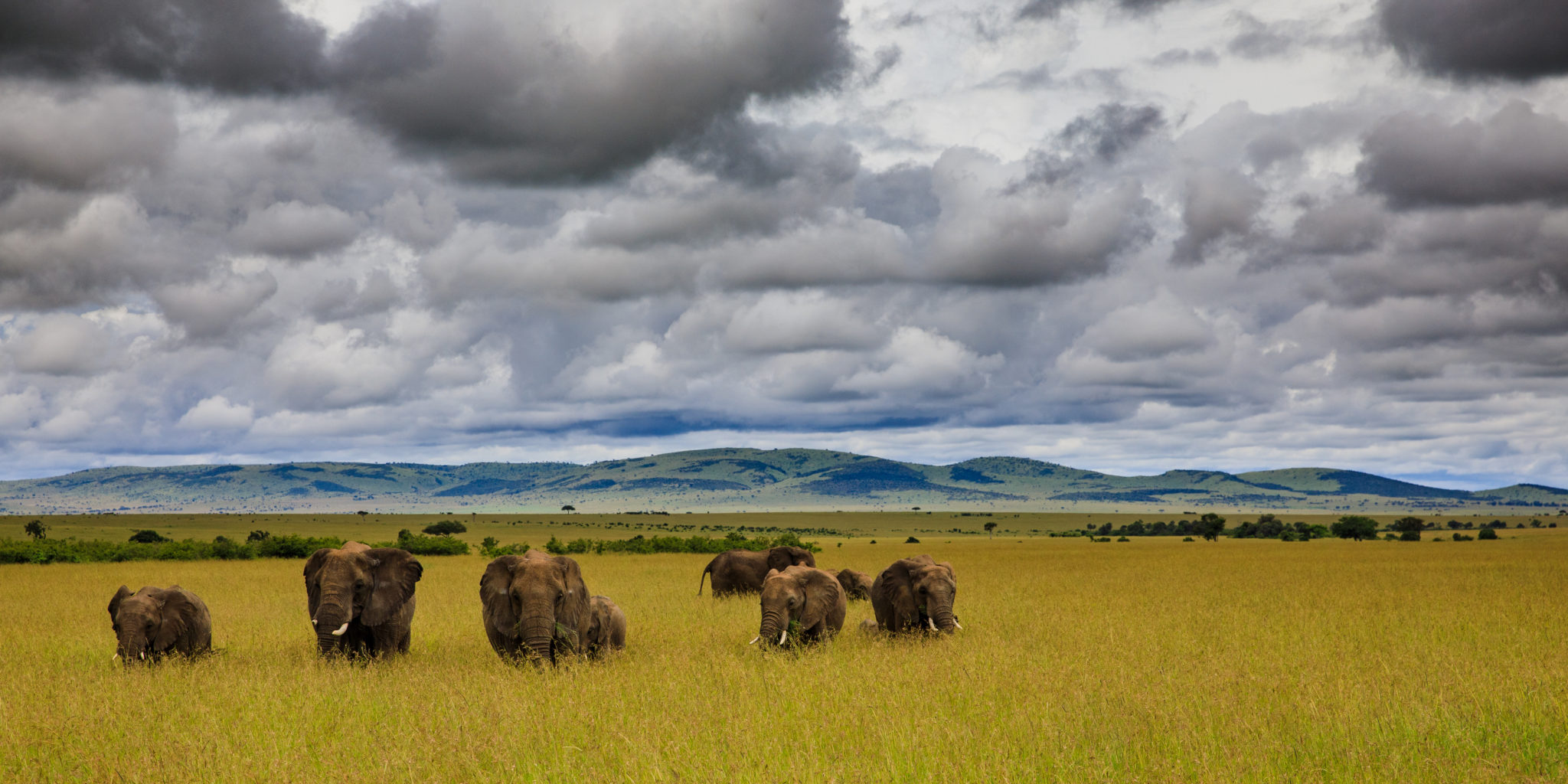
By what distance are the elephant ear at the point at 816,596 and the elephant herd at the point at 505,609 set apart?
0.02 meters

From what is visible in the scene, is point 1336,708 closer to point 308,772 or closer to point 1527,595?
point 308,772

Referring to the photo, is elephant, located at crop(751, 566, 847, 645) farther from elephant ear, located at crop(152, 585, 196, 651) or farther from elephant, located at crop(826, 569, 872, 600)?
elephant, located at crop(826, 569, 872, 600)

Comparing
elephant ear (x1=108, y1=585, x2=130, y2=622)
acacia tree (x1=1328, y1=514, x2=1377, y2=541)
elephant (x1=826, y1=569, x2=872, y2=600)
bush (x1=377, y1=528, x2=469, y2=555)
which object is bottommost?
bush (x1=377, y1=528, x2=469, y2=555)

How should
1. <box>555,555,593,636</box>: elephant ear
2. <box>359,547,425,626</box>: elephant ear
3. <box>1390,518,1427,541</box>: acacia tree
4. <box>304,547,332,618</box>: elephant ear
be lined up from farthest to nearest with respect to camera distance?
<box>1390,518,1427,541</box>: acacia tree, <box>304,547,332,618</box>: elephant ear, <box>359,547,425,626</box>: elephant ear, <box>555,555,593,636</box>: elephant ear

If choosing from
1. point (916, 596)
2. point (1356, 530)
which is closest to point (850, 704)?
point (916, 596)

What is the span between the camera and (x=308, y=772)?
978 centimetres

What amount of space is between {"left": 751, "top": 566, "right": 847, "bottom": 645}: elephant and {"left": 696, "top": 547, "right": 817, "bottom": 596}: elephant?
12939 millimetres

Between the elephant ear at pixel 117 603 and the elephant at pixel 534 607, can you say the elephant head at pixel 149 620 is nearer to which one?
the elephant ear at pixel 117 603

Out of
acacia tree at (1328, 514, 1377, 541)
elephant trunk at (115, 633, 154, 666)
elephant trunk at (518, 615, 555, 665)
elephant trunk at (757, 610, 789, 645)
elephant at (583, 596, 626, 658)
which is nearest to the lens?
elephant trunk at (518, 615, 555, 665)

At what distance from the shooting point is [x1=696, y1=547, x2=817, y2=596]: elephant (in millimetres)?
32781

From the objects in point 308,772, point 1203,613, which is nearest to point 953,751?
point 308,772

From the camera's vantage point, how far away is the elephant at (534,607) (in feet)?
49.8

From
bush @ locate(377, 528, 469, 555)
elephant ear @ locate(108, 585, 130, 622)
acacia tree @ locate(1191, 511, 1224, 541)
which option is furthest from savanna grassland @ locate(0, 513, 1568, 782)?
acacia tree @ locate(1191, 511, 1224, 541)

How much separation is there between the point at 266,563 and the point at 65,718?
45.8 m
